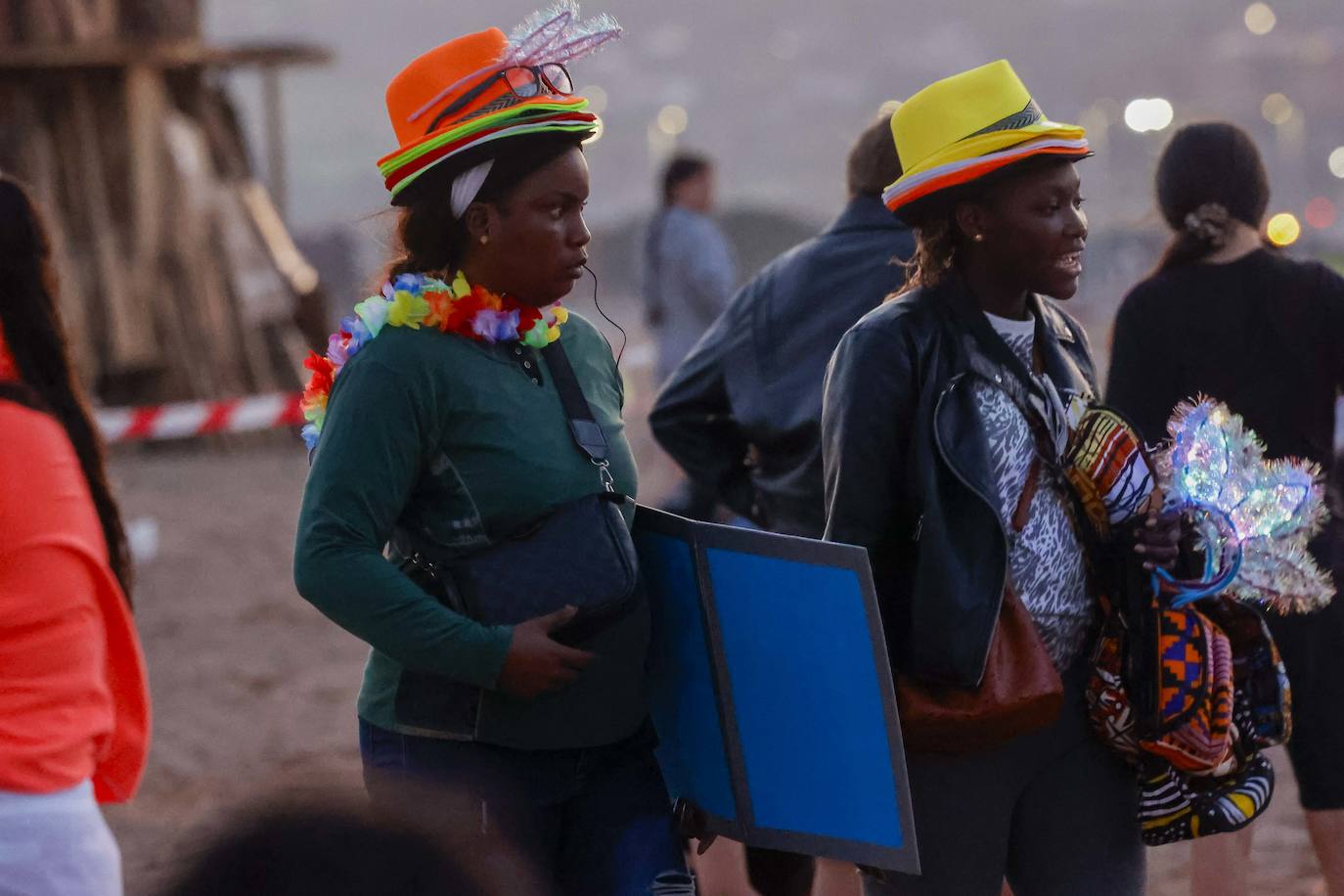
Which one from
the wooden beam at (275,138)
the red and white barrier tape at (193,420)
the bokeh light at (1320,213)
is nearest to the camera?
the red and white barrier tape at (193,420)

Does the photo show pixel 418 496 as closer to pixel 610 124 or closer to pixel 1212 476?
pixel 1212 476

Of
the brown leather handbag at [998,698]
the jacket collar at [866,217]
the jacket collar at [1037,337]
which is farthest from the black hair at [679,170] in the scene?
the brown leather handbag at [998,698]

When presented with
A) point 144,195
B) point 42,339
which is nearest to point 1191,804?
point 42,339

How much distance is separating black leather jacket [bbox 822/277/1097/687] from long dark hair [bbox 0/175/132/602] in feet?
3.66

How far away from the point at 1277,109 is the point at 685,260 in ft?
219

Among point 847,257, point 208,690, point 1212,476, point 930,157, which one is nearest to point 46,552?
point 930,157

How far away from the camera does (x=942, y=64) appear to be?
3767 inches

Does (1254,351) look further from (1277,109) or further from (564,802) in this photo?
(1277,109)

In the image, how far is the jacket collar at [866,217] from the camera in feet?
13.0

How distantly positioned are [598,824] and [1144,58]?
8610 cm

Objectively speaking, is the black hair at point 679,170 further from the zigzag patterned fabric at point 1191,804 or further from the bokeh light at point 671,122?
the bokeh light at point 671,122

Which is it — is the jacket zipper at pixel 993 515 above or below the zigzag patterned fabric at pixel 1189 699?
above

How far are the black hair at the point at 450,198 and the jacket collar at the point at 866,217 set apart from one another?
46.7 inches

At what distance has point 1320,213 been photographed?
56.8 meters
